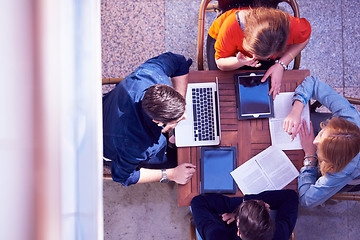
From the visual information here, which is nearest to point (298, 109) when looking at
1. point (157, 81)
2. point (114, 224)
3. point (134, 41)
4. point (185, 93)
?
point (185, 93)

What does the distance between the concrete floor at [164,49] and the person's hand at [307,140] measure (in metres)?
0.89

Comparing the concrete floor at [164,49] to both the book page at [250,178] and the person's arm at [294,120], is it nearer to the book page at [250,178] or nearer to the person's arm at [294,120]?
the book page at [250,178]

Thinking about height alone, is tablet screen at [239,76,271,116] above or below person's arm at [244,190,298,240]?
above

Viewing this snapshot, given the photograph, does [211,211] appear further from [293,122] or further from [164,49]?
[164,49]

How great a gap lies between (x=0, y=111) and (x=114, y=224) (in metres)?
2.08

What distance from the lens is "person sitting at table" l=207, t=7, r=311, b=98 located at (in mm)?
1342

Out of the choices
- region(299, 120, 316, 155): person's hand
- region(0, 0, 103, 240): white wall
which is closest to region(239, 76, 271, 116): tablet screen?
region(299, 120, 316, 155): person's hand

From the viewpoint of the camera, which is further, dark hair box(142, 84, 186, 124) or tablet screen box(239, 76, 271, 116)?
tablet screen box(239, 76, 271, 116)

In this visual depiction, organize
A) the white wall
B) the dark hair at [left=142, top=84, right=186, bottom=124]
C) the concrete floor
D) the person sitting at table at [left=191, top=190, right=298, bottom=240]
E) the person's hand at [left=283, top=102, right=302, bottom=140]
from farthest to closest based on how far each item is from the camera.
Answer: the concrete floor < the person's hand at [left=283, top=102, right=302, bottom=140] < the person sitting at table at [left=191, top=190, right=298, bottom=240] < the dark hair at [left=142, top=84, right=186, bottom=124] < the white wall

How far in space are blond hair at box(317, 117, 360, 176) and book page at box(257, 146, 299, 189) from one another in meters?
0.16

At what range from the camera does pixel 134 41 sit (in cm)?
221

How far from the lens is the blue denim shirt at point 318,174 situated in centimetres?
143

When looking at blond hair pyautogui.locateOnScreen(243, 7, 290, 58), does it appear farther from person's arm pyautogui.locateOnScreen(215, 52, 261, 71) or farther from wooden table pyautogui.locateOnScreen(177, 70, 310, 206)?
wooden table pyautogui.locateOnScreen(177, 70, 310, 206)

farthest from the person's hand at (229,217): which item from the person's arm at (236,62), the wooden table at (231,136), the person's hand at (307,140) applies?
the person's arm at (236,62)
